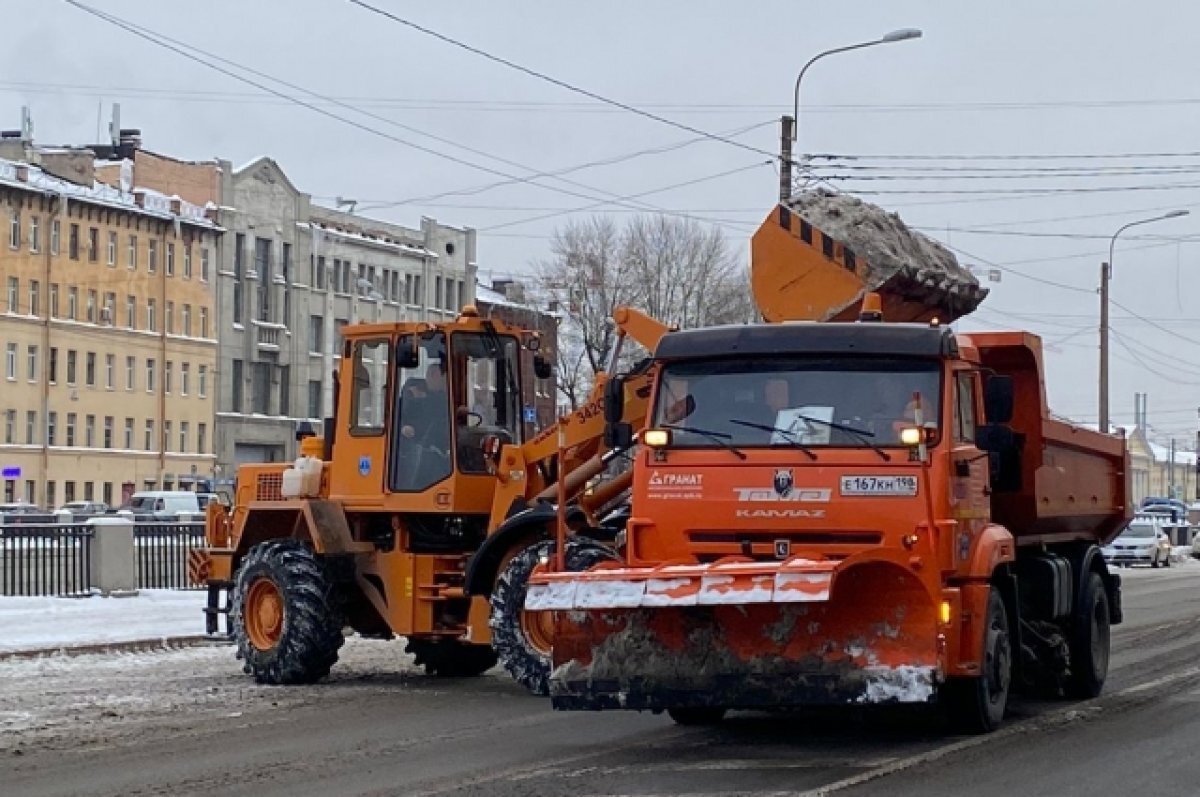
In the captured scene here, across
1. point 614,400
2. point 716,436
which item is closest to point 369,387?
point 614,400

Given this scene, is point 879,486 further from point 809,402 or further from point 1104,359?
point 1104,359

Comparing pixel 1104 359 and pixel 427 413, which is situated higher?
pixel 1104 359

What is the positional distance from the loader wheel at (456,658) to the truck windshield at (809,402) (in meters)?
5.73

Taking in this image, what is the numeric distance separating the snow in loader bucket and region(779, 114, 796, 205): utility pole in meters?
17.0

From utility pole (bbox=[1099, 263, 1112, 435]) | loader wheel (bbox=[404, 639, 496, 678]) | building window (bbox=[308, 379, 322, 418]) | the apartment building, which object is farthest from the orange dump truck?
building window (bbox=[308, 379, 322, 418])

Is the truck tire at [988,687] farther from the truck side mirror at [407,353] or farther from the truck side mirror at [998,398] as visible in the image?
the truck side mirror at [407,353]

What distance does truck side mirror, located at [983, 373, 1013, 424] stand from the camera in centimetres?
1289

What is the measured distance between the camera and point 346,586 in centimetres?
1755

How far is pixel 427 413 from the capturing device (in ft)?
56.5

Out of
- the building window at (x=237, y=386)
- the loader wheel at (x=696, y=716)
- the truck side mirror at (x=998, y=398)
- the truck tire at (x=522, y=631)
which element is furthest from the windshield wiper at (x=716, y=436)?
the building window at (x=237, y=386)

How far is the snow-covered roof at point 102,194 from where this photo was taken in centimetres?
7200

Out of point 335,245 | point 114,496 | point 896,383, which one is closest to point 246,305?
point 335,245

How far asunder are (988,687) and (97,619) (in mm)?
14604

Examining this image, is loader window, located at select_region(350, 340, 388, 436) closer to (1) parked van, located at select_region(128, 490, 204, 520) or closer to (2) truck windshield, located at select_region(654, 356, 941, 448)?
(2) truck windshield, located at select_region(654, 356, 941, 448)
